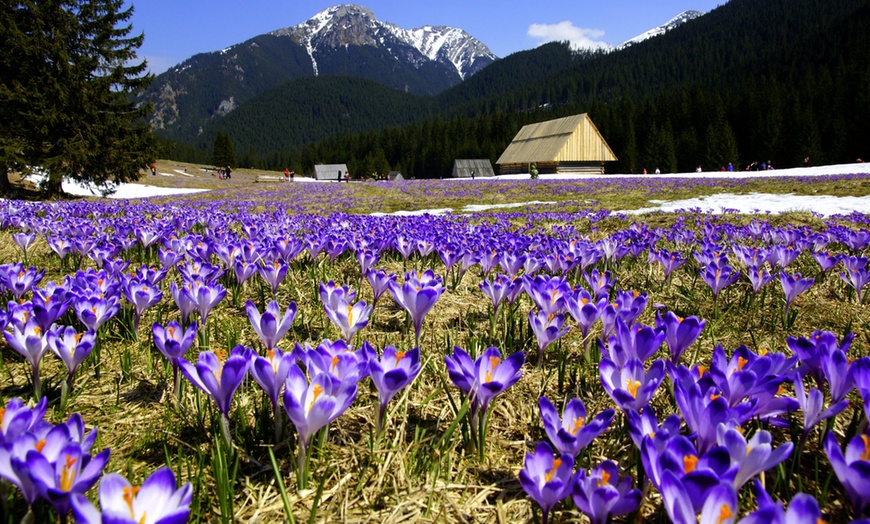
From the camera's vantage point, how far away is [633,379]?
4.96ft

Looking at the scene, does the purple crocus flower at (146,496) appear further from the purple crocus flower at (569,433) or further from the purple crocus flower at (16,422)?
the purple crocus flower at (569,433)

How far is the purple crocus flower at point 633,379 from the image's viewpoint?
1.37 metres

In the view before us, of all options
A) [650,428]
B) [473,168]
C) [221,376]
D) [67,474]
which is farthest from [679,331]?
[473,168]

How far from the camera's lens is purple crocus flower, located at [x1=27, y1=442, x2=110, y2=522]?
0.90m

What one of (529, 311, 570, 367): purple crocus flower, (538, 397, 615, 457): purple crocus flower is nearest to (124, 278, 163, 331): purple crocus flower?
(529, 311, 570, 367): purple crocus flower

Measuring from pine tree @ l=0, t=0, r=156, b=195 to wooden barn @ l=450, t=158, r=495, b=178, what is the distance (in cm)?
5249

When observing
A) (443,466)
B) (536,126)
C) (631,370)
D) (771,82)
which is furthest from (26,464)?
(771,82)

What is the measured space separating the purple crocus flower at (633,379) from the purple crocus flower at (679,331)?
44 centimetres

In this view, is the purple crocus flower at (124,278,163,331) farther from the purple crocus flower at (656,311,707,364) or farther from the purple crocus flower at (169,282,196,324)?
the purple crocus flower at (656,311,707,364)

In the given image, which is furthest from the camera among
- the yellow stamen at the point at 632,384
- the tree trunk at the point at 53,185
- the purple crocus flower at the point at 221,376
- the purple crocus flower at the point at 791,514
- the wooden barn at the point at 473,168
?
the wooden barn at the point at 473,168

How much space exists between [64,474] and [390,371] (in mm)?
752

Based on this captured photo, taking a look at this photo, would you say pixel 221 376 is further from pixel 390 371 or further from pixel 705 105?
pixel 705 105


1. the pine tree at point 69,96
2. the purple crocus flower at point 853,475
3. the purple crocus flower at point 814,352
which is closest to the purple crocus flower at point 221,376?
the purple crocus flower at point 853,475

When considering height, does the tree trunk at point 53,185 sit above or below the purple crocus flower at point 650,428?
above
